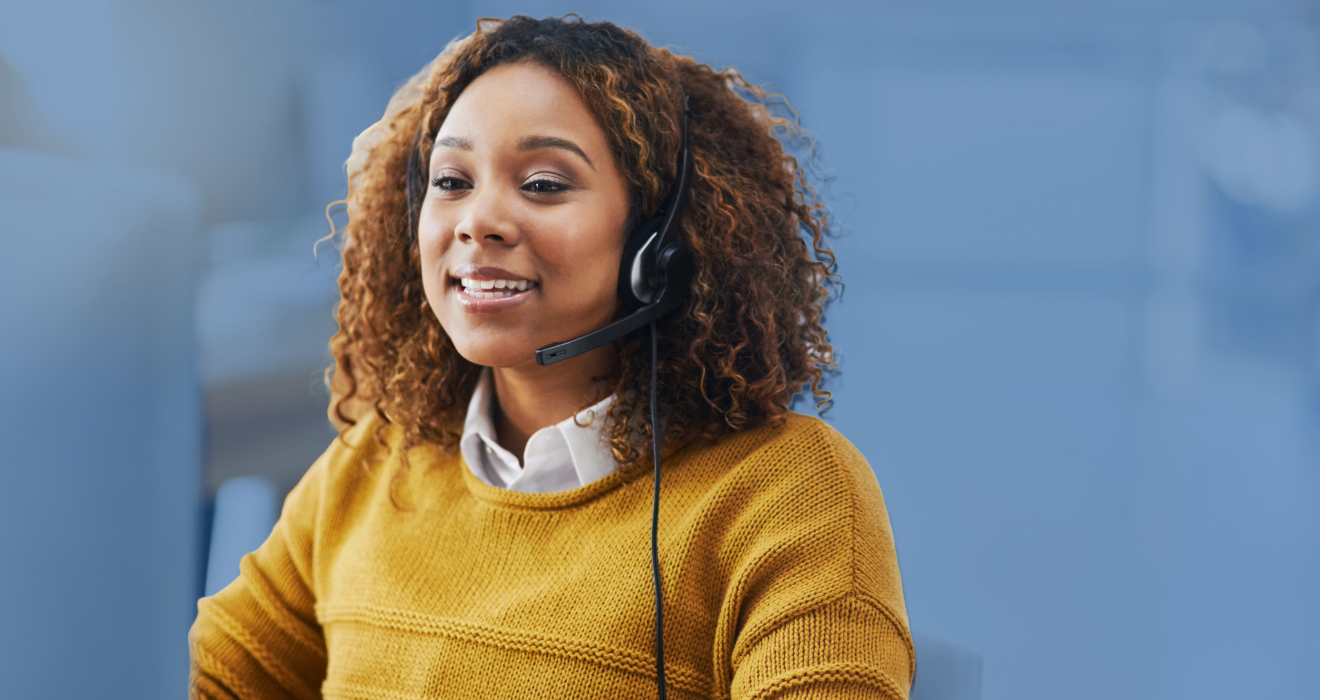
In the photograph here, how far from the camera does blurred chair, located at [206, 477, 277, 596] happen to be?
1.43 meters

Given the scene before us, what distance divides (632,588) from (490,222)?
376 millimetres

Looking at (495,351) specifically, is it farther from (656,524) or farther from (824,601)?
(824,601)

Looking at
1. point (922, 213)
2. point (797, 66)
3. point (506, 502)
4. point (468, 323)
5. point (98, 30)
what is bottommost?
point (506, 502)

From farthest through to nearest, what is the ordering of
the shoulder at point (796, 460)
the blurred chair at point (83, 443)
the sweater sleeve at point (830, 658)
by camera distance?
the shoulder at point (796, 460), the sweater sleeve at point (830, 658), the blurred chair at point (83, 443)

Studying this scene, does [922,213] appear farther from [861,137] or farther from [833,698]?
[833,698]

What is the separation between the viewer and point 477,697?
0.91 metres

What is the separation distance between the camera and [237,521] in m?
1.46

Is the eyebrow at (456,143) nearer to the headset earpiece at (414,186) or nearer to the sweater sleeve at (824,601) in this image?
the headset earpiece at (414,186)

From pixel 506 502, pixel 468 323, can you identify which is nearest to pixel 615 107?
pixel 468 323

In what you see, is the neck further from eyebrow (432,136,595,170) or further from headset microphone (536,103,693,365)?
eyebrow (432,136,595,170)

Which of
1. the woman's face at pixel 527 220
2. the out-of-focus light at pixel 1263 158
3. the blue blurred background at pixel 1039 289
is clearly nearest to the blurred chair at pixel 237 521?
the blue blurred background at pixel 1039 289

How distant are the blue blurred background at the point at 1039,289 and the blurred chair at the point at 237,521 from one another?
0.02 m

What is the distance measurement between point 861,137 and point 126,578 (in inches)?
49.9

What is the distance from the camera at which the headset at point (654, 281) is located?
94cm
